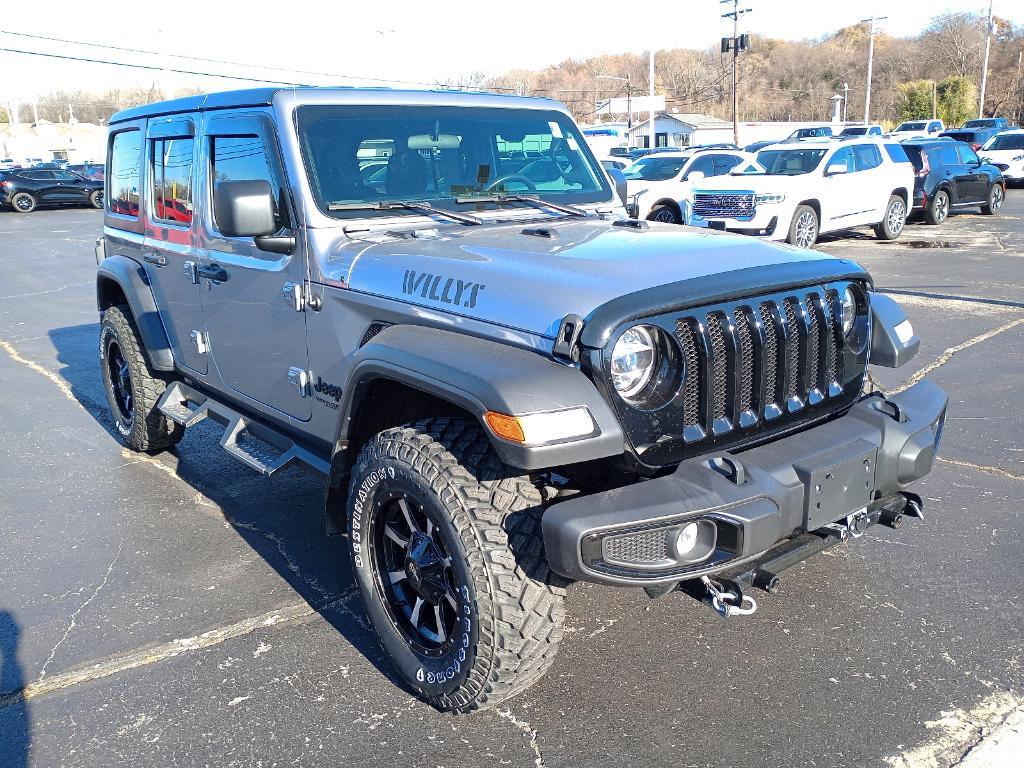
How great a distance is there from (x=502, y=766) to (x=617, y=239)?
1.91 metres

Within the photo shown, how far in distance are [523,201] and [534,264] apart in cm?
110

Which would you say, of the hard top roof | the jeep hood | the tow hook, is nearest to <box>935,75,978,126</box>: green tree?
the hard top roof

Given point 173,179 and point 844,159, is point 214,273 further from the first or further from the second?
point 844,159

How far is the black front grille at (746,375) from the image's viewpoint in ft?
8.86

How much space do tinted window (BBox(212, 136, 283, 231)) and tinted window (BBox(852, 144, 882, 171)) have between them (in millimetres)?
13633

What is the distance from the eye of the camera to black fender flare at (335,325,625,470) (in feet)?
8.05

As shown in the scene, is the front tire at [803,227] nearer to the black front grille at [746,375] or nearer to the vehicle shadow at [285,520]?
the vehicle shadow at [285,520]

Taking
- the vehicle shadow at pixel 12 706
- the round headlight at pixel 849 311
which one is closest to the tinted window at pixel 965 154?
the round headlight at pixel 849 311

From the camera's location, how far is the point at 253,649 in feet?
11.1

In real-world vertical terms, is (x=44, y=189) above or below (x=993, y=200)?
above

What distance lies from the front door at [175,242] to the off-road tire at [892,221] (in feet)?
47.2

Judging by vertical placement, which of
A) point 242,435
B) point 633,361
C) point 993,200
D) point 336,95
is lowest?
point 993,200

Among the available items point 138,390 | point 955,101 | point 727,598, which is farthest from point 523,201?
point 955,101

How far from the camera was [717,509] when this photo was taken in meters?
2.48
